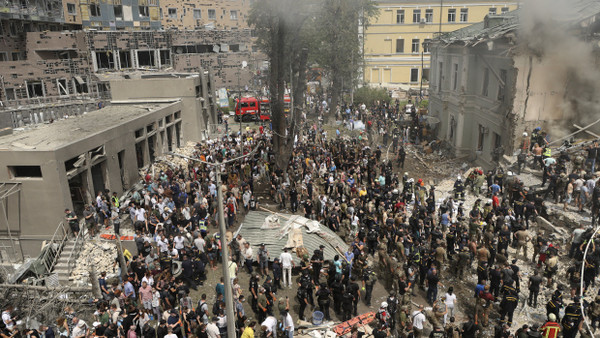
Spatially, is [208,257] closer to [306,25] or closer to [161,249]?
[161,249]

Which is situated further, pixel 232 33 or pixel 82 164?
pixel 232 33

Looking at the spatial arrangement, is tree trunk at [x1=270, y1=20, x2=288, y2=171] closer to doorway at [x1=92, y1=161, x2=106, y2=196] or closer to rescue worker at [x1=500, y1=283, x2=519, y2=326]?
doorway at [x1=92, y1=161, x2=106, y2=196]

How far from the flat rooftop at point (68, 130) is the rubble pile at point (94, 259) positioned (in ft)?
13.7

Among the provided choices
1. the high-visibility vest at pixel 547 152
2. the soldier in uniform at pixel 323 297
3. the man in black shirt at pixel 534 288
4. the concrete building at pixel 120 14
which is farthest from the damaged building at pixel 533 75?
the concrete building at pixel 120 14

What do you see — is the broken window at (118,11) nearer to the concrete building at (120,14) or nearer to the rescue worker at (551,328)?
the concrete building at (120,14)

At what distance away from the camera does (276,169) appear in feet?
78.8

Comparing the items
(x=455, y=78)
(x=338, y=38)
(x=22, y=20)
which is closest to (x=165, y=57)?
(x=22, y=20)

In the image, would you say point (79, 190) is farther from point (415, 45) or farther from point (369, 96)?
point (415, 45)

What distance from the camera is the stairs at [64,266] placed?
662 inches

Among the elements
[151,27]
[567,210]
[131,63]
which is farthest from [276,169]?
[151,27]

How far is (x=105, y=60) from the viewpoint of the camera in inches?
1764

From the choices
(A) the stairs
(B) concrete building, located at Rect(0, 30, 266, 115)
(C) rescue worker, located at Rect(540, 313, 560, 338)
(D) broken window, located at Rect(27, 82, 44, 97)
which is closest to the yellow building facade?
(B) concrete building, located at Rect(0, 30, 266, 115)

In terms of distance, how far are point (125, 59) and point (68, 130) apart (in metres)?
27.9

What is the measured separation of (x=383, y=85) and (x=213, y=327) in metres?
48.6
